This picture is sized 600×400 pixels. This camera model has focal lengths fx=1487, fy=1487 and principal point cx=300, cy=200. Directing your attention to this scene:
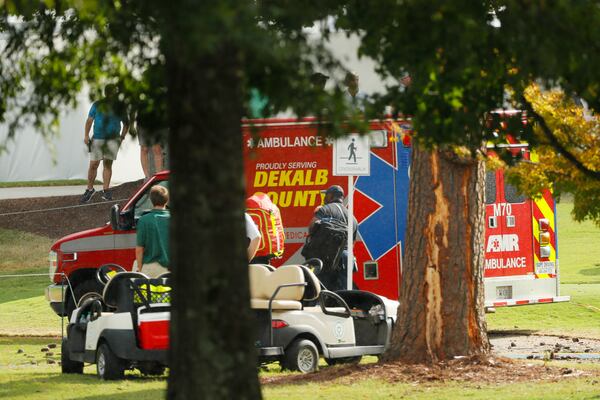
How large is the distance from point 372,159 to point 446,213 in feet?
13.4

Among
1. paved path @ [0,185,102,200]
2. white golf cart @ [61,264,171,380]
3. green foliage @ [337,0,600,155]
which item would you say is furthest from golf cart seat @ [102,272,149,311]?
paved path @ [0,185,102,200]

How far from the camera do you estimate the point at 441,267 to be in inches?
520

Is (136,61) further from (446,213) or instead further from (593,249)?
(593,249)

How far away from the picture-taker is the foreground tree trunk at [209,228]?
255 inches

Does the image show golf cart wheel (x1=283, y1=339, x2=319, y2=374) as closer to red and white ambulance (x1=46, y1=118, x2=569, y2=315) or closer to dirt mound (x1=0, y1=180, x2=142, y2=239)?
red and white ambulance (x1=46, y1=118, x2=569, y2=315)

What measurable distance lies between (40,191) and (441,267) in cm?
2046

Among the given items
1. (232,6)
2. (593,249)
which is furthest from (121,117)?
(593,249)

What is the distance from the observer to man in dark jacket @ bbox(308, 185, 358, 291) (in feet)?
53.9

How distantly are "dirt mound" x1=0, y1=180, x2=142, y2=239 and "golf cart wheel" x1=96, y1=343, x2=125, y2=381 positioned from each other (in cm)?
1515

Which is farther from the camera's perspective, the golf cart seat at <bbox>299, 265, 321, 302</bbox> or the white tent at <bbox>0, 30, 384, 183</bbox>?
the white tent at <bbox>0, 30, 384, 183</bbox>

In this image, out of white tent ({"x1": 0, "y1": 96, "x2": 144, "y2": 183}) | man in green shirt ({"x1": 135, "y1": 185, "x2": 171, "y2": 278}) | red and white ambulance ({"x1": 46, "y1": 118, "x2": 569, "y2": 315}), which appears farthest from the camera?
white tent ({"x1": 0, "y1": 96, "x2": 144, "y2": 183})

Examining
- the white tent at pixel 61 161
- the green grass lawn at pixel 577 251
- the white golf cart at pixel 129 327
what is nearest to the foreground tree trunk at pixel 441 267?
the white golf cart at pixel 129 327

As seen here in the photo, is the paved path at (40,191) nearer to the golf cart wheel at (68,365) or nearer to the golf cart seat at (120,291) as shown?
the golf cart wheel at (68,365)

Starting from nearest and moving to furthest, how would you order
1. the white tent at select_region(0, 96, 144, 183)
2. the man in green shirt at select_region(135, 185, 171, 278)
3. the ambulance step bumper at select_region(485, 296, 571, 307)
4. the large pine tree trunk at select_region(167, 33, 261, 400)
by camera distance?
the large pine tree trunk at select_region(167, 33, 261, 400) < the man in green shirt at select_region(135, 185, 171, 278) < the ambulance step bumper at select_region(485, 296, 571, 307) < the white tent at select_region(0, 96, 144, 183)
